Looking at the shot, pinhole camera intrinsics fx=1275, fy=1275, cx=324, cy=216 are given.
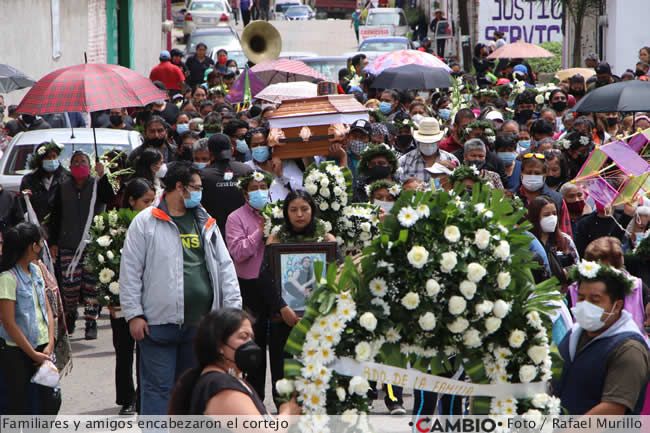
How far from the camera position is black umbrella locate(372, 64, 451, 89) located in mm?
18438

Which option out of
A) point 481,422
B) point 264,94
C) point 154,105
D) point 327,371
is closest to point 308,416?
point 327,371

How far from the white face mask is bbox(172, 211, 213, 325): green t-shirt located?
104 inches

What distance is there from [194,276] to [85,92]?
415 centimetres

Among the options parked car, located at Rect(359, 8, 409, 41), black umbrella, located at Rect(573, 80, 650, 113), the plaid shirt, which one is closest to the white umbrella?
black umbrella, located at Rect(573, 80, 650, 113)

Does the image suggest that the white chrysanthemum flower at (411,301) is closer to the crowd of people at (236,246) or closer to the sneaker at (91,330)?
the crowd of people at (236,246)

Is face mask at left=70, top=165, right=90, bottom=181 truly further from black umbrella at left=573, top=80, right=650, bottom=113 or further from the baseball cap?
black umbrella at left=573, top=80, right=650, bottom=113

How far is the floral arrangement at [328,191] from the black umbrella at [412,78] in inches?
342

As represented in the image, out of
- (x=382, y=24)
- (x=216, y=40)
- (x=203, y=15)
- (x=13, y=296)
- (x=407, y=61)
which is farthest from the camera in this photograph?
(x=203, y=15)

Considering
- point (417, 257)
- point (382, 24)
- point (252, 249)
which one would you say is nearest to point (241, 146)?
point (252, 249)

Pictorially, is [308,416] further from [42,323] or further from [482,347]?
[42,323]

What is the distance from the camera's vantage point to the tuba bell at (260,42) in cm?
2422

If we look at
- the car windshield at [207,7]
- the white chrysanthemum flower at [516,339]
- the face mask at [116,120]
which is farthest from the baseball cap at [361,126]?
the car windshield at [207,7]

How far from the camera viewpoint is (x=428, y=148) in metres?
12.0

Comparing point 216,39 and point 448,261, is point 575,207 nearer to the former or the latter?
point 448,261
